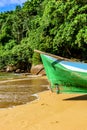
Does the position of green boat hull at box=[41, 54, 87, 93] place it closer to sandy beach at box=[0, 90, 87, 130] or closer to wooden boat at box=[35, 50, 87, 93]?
wooden boat at box=[35, 50, 87, 93]

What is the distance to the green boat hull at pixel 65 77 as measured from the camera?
37.9 ft

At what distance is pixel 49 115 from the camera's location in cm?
897

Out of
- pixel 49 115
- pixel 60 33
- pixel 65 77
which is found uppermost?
pixel 60 33

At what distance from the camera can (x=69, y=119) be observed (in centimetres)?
834

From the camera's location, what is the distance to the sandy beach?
7.79 meters

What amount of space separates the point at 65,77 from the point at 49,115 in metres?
3.11

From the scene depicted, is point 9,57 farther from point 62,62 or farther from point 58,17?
point 62,62

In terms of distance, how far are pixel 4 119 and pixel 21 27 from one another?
46.7 metres

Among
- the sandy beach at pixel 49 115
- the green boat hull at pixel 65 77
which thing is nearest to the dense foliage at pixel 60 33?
the green boat hull at pixel 65 77

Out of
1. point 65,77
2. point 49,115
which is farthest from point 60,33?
point 49,115

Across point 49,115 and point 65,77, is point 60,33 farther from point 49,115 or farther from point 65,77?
point 49,115

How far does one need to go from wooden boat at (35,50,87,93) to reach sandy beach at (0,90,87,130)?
49 cm

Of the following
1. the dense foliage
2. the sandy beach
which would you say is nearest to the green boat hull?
the sandy beach

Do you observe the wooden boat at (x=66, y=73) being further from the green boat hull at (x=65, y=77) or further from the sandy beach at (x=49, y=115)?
the sandy beach at (x=49, y=115)
